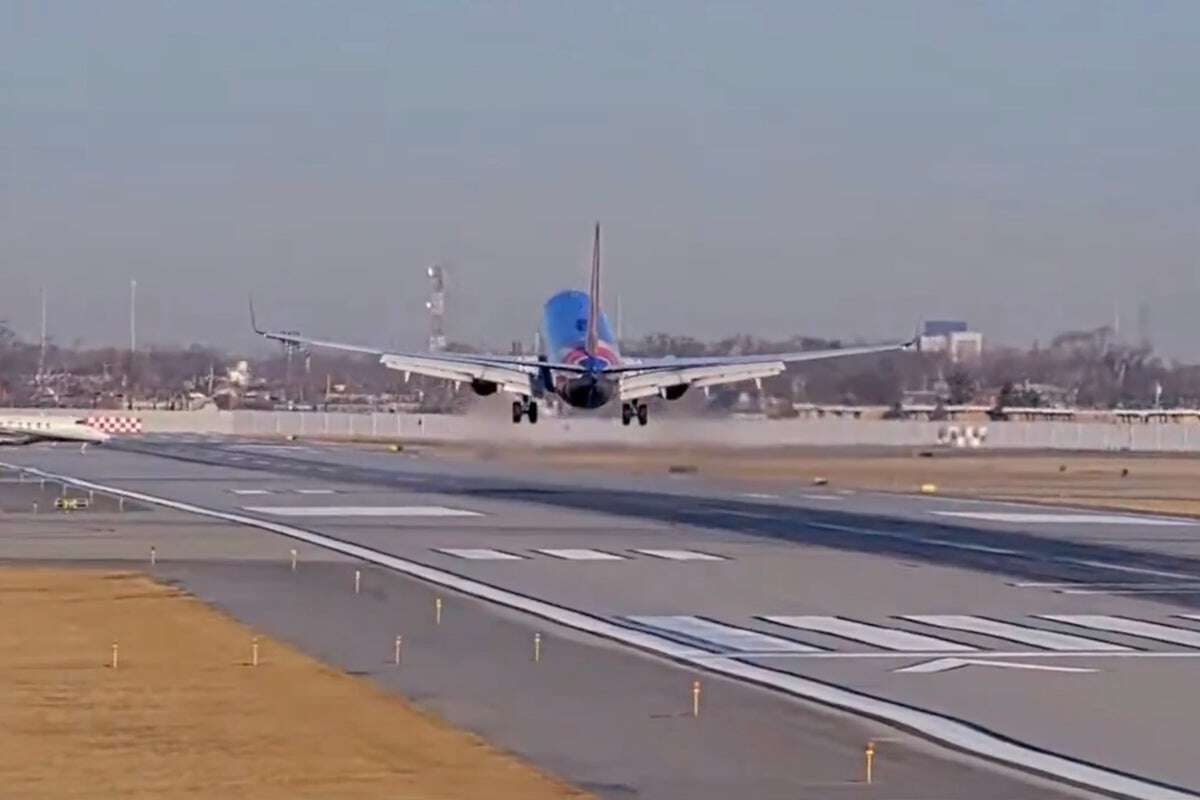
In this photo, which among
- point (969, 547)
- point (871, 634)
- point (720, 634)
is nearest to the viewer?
point (720, 634)

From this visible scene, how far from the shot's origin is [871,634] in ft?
96.4

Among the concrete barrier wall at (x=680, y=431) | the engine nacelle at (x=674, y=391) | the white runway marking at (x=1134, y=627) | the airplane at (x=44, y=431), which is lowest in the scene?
the white runway marking at (x=1134, y=627)

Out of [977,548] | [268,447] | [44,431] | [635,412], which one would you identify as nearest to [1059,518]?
[977,548]

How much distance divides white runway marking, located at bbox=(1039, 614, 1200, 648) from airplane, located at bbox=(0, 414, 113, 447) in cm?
8199

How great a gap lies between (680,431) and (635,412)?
2503 mm

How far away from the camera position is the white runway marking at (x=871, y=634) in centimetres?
2792

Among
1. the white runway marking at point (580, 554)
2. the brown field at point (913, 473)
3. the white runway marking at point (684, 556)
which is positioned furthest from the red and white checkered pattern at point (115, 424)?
the white runway marking at point (684, 556)

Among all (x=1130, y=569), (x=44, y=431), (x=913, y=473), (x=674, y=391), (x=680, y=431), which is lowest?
(x=1130, y=569)

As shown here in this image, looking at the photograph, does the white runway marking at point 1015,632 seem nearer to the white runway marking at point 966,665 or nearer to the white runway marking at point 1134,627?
the white runway marking at point 1134,627

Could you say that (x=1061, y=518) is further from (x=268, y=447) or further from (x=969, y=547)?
(x=268, y=447)

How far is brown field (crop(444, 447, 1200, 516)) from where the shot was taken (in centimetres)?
7162

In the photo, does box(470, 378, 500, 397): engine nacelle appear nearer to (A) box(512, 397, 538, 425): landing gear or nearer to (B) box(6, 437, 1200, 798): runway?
(A) box(512, 397, 538, 425): landing gear

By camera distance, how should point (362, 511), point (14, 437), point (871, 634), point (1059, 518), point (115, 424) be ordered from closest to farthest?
point (871, 634) < point (362, 511) < point (1059, 518) < point (14, 437) < point (115, 424)

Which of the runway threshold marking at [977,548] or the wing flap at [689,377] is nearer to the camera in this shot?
the runway threshold marking at [977,548]
